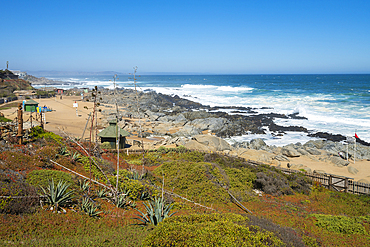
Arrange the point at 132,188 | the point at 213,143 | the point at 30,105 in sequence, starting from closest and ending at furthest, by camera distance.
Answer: the point at 132,188
the point at 213,143
the point at 30,105

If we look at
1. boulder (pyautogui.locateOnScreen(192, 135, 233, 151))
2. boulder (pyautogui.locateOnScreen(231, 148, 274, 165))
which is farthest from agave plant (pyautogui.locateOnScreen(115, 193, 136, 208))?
boulder (pyautogui.locateOnScreen(192, 135, 233, 151))

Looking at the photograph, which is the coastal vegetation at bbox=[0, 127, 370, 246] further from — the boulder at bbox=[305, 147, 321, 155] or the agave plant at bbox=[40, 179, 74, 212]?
the boulder at bbox=[305, 147, 321, 155]

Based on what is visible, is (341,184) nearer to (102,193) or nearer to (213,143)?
(213,143)

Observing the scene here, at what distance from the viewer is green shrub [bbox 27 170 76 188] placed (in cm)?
726

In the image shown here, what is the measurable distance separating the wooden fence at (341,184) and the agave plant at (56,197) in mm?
11463

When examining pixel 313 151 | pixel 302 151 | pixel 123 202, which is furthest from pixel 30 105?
pixel 313 151

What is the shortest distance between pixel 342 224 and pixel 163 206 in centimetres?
534

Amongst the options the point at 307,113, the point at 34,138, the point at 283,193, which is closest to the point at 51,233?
the point at 34,138

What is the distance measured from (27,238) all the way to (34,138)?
7394mm

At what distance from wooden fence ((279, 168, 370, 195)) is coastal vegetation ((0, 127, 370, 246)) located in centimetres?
58

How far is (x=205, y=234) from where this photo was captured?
501cm

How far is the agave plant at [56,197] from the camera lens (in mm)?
6641

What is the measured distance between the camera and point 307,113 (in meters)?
41.9

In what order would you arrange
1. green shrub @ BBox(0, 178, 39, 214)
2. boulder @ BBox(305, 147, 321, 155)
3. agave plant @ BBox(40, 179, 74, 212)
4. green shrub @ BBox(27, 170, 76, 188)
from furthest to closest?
boulder @ BBox(305, 147, 321, 155) → green shrub @ BBox(27, 170, 76, 188) → agave plant @ BBox(40, 179, 74, 212) → green shrub @ BBox(0, 178, 39, 214)
